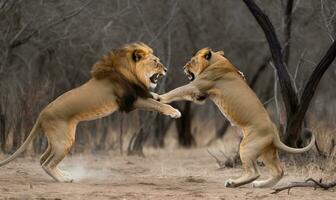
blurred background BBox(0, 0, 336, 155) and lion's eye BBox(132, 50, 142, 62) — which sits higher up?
lion's eye BBox(132, 50, 142, 62)

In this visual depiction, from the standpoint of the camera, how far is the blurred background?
531 inches

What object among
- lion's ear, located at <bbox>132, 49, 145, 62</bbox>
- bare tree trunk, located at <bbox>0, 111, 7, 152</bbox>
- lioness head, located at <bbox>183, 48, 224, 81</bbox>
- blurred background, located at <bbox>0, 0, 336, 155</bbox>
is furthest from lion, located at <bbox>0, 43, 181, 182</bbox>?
bare tree trunk, located at <bbox>0, 111, 7, 152</bbox>

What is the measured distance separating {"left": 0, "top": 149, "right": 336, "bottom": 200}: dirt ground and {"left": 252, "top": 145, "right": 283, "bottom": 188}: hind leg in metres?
0.23

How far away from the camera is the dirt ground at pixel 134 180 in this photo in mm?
8391

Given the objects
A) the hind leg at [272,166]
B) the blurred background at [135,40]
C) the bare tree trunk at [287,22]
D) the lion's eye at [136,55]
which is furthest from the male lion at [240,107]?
the bare tree trunk at [287,22]

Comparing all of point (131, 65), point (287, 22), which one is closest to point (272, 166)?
point (131, 65)

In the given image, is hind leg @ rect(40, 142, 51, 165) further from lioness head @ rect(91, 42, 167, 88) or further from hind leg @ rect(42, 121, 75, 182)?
lioness head @ rect(91, 42, 167, 88)

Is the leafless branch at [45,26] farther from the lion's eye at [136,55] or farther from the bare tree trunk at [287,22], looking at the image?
the lion's eye at [136,55]

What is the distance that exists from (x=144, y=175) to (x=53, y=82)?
148 inches

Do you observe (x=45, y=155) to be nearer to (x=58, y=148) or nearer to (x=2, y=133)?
(x=58, y=148)

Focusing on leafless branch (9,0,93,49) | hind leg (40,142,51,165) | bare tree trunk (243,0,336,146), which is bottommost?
bare tree trunk (243,0,336,146)

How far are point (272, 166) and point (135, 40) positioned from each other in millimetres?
7340

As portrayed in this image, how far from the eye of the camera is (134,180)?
10242mm

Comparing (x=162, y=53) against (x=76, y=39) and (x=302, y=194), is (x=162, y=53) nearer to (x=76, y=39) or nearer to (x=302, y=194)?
(x=76, y=39)
